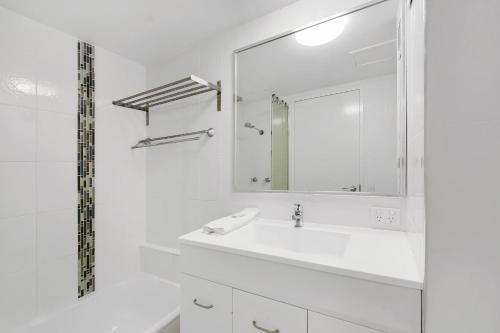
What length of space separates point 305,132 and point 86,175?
149cm

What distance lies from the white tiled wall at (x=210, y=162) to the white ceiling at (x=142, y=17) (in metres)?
0.10

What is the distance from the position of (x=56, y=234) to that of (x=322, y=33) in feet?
6.48

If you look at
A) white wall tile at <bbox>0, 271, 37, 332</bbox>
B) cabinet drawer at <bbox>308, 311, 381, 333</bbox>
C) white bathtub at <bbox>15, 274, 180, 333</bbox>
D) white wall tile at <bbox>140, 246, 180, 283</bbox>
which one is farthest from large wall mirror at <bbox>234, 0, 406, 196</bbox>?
white wall tile at <bbox>0, 271, 37, 332</bbox>

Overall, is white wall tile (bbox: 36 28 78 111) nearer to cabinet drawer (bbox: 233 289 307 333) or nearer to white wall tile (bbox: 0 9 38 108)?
white wall tile (bbox: 0 9 38 108)

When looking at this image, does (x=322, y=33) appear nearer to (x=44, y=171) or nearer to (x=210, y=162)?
(x=210, y=162)

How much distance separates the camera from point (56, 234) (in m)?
1.44

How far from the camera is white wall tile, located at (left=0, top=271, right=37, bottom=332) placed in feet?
4.05

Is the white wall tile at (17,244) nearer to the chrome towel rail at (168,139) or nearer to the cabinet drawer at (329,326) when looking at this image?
the chrome towel rail at (168,139)

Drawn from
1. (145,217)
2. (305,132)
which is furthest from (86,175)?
(305,132)

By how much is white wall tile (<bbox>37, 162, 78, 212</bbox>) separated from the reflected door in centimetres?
144

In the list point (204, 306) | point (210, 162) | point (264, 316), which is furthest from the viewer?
point (210, 162)

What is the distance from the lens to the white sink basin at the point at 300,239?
1069 mm

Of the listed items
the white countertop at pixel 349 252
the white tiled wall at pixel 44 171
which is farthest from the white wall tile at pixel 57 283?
the white countertop at pixel 349 252

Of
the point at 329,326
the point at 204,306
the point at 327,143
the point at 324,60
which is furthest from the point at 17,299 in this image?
the point at 324,60
